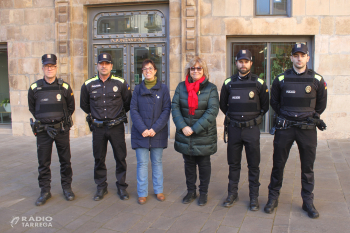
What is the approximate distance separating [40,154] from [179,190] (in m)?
2.06

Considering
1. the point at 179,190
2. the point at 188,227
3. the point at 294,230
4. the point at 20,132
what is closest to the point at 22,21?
the point at 20,132

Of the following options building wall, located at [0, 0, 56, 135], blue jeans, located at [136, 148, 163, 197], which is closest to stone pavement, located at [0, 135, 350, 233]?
blue jeans, located at [136, 148, 163, 197]

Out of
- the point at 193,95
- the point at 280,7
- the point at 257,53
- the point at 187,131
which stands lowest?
the point at 187,131

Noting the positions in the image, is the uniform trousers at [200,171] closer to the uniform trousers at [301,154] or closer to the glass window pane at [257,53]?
the uniform trousers at [301,154]

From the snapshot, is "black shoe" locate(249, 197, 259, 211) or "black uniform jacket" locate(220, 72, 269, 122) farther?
"black uniform jacket" locate(220, 72, 269, 122)

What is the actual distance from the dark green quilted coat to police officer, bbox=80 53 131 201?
88 cm

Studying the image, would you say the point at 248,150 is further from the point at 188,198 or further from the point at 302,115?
the point at 188,198

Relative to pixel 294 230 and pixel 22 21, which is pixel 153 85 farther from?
pixel 22 21

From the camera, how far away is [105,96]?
4.43 m

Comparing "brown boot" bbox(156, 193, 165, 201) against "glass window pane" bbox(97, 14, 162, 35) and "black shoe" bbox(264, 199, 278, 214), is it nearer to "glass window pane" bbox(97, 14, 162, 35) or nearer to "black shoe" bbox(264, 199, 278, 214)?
"black shoe" bbox(264, 199, 278, 214)

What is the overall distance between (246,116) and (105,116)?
1935mm

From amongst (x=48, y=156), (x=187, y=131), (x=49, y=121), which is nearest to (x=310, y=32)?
(x=187, y=131)

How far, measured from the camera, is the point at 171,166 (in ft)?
19.8

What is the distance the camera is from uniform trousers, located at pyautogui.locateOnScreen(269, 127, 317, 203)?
3.83m
